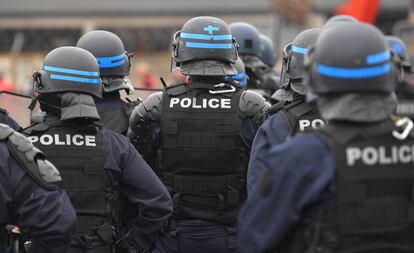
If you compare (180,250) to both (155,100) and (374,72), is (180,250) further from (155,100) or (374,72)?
(374,72)

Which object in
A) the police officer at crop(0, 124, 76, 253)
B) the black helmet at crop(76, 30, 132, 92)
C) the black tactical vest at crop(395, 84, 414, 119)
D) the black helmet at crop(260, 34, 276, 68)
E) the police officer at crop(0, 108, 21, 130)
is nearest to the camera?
the police officer at crop(0, 124, 76, 253)

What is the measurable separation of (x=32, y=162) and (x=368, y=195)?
1542 mm

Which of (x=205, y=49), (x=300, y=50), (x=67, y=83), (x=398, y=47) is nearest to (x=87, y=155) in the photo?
(x=67, y=83)

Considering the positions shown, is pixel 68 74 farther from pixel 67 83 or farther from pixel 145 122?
pixel 145 122

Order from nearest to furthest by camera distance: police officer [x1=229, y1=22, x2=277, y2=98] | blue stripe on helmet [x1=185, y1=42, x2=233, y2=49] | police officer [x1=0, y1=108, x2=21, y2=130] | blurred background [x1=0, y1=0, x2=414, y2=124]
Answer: police officer [x1=0, y1=108, x2=21, y2=130]
blue stripe on helmet [x1=185, y1=42, x2=233, y2=49]
police officer [x1=229, y1=22, x2=277, y2=98]
blurred background [x1=0, y1=0, x2=414, y2=124]

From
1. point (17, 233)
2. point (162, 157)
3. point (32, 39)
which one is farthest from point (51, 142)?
point (32, 39)

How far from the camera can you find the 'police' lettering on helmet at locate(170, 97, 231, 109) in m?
5.68

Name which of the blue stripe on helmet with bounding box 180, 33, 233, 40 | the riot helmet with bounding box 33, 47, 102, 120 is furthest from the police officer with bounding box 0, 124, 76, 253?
the blue stripe on helmet with bounding box 180, 33, 233, 40

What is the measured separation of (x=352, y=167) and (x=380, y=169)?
0.46ft

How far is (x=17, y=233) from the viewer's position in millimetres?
4574

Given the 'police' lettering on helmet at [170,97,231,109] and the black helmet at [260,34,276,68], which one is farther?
the black helmet at [260,34,276,68]

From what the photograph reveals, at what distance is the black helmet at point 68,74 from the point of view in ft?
16.4

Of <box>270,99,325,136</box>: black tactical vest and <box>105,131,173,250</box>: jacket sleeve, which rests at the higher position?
<box>270,99,325,136</box>: black tactical vest

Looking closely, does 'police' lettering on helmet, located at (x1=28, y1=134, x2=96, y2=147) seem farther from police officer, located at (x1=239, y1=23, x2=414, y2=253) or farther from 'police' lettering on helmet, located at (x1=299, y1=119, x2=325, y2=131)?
police officer, located at (x1=239, y1=23, x2=414, y2=253)
